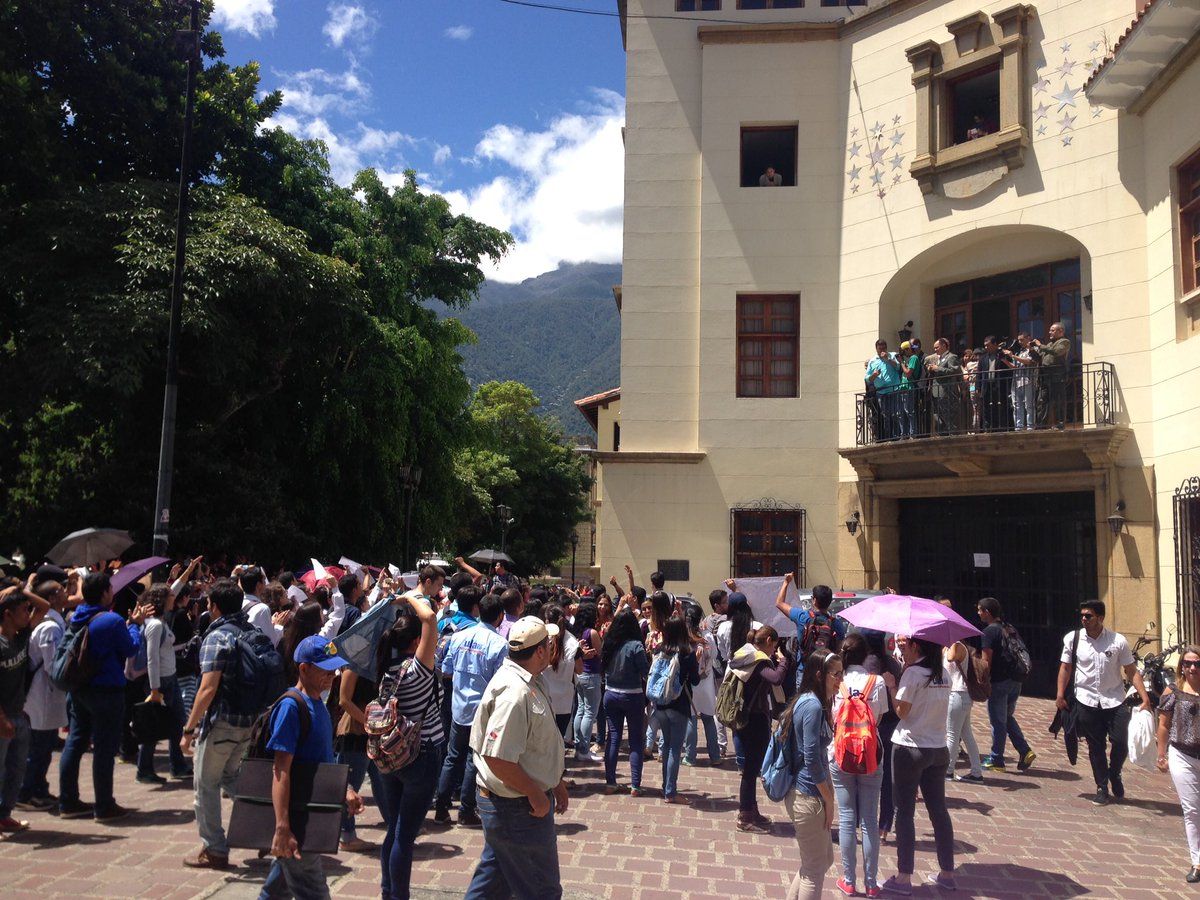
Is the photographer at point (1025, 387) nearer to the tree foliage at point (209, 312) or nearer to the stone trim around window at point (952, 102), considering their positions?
the stone trim around window at point (952, 102)

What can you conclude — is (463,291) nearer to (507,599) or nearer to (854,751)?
(507,599)

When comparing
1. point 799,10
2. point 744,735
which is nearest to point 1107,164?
point 799,10

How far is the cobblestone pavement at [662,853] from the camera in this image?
20.5 feet

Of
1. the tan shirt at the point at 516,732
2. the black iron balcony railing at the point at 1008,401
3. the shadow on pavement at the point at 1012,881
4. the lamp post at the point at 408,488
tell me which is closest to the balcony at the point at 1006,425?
the black iron balcony railing at the point at 1008,401

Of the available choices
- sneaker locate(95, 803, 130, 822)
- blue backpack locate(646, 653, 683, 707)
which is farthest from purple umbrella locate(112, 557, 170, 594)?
blue backpack locate(646, 653, 683, 707)

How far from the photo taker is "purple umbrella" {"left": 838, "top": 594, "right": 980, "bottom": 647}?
6.93 m

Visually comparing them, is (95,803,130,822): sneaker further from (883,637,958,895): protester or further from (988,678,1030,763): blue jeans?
(988,678,1030,763): blue jeans

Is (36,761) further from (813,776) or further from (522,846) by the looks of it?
(813,776)

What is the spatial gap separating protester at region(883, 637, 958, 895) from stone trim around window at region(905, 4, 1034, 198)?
13.6 m

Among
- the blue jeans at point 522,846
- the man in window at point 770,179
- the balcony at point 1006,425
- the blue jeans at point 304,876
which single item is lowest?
the blue jeans at point 304,876

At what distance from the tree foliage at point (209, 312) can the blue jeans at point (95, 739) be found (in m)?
9.88

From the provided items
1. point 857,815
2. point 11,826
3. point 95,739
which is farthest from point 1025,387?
point 11,826

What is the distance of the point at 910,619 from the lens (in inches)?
277

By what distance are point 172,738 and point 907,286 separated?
1594 centimetres
